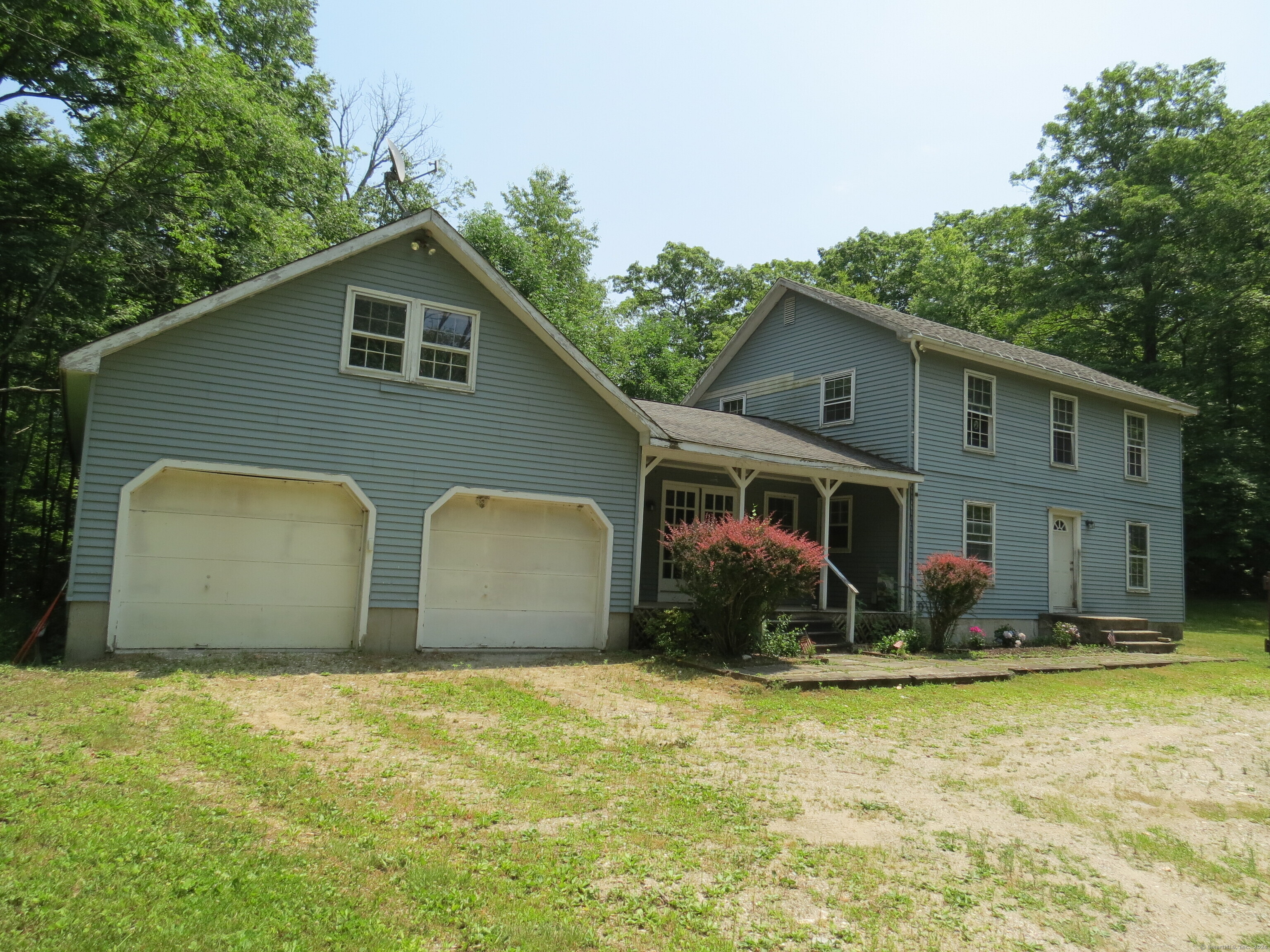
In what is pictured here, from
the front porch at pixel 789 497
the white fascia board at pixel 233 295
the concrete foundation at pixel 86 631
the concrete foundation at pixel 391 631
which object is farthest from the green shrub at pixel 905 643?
the concrete foundation at pixel 86 631

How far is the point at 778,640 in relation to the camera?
1261 cm

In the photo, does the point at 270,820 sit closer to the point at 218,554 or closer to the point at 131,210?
the point at 218,554

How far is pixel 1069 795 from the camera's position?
619 centimetres

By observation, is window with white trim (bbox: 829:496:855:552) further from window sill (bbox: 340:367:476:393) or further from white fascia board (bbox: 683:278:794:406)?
window sill (bbox: 340:367:476:393)

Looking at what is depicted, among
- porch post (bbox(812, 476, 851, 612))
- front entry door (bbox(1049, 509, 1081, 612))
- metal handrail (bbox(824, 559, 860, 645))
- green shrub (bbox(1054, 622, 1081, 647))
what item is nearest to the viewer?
metal handrail (bbox(824, 559, 860, 645))

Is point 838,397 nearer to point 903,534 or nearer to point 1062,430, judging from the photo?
point 903,534

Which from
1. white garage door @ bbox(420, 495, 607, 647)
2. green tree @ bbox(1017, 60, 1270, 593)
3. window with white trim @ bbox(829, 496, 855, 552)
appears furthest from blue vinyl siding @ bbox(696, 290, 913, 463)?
green tree @ bbox(1017, 60, 1270, 593)

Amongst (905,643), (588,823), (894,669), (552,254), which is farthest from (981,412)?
(552,254)

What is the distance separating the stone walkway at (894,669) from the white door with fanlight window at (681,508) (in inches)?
141

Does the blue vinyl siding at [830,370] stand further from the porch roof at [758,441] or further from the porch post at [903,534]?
the porch post at [903,534]

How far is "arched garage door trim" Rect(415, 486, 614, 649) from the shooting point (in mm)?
11250

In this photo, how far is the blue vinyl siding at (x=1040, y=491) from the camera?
655 inches

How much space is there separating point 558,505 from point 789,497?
665cm

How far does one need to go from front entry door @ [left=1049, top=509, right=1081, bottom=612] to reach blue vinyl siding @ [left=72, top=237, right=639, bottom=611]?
10.9m
